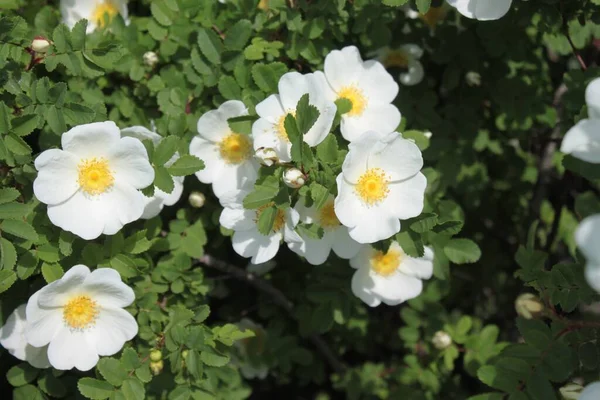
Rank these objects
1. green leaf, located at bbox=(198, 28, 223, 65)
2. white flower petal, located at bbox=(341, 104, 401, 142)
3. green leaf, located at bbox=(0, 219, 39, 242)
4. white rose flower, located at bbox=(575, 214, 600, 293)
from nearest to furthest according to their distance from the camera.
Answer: white rose flower, located at bbox=(575, 214, 600, 293) < green leaf, located at bbox=(0, 219, 39, 242) < white flower petal, located at bbox=(341, 104, 401, 142) < green leaf, located at bbox=(198, 28, 223, 65)

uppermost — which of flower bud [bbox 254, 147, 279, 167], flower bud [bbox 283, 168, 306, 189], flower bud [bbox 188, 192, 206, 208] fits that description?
flower bud [bbox 283, 168, 306, 189]

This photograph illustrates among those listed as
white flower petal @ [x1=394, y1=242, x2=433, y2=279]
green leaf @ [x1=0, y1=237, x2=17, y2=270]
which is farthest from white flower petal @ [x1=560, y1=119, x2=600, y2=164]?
green leaf @ [x1=0, y1=237, x2=17, y2=270]

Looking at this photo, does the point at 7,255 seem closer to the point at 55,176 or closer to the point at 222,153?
the point at 55,176

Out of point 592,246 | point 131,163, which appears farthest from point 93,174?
Answer: point 592,246

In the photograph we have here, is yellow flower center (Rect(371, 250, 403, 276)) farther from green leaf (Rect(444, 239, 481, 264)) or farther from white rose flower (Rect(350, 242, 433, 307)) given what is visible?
green leaf (Rect(444, 239, 481, 264))

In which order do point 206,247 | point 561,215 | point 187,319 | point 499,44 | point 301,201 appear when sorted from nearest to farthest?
1. point 301,201
2. point 187,319
3. point 499,44
4. point 206,247
5. point 561,215

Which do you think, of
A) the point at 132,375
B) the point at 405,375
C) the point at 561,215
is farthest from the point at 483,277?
the point at 132,375

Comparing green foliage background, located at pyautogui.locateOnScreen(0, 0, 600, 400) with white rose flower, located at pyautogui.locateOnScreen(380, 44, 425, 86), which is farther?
white rose flower, located at pyautogui.locateOnScreen(380, 44, 425, 86)

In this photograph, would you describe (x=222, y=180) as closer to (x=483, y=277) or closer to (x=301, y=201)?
(x=301, y=201)
